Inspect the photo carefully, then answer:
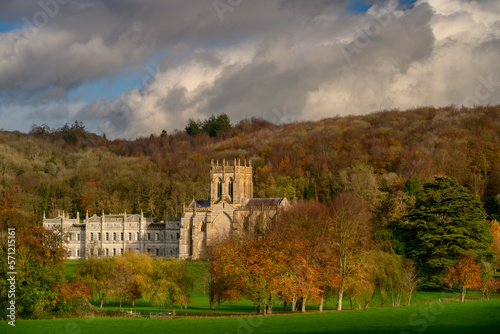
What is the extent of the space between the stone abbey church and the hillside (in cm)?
Result: 824

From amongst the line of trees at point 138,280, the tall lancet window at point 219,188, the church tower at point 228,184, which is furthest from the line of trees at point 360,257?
the tall lancet window at point 219,188

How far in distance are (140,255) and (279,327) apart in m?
29.9

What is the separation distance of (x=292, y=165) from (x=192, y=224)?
3246cm

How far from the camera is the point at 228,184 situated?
9425cm

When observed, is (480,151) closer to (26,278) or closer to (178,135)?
(26,278)

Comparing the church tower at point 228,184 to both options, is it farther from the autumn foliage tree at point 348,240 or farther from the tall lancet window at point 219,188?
the autumn foliage tree at point 348,240

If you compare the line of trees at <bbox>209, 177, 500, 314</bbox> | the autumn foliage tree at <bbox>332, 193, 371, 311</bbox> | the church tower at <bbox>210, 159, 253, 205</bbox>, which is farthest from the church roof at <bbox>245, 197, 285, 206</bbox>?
the autumn foliage tree at <bbox>332, 193, 371, 311</bbox>

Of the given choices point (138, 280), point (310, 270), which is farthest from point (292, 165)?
point (310, 270)

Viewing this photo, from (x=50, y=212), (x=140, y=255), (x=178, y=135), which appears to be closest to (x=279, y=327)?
(x=140, y=255)

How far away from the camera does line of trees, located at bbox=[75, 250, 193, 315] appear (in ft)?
188

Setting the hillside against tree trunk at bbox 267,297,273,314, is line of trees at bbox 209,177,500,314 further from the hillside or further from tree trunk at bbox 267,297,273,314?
the hillside

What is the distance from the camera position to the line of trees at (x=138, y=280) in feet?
188

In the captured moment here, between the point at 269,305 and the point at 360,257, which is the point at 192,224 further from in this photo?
the point at 269,305

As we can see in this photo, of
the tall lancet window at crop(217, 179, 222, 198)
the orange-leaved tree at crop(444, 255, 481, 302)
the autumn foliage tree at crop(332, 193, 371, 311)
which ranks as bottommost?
the orange-leaved tree at crop(444, 255, 481, 302)
